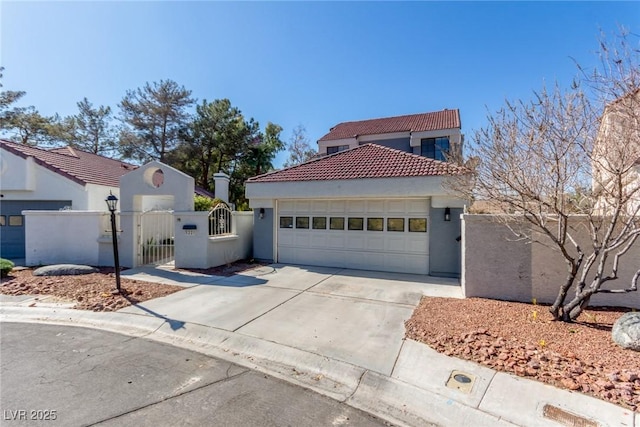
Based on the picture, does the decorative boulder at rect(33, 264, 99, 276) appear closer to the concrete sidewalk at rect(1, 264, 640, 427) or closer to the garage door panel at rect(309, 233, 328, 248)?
the concrete sidewalk at rect(1, 264, 640, 427)

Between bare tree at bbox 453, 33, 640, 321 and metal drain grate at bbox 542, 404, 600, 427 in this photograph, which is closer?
metal drain grate at bbox 542, 404, 600, 427

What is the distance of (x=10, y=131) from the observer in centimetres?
2520

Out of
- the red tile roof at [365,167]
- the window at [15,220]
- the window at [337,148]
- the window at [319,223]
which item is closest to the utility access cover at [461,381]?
the red tile roof at [365,167]

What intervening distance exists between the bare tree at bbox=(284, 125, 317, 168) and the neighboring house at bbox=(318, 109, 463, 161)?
355 centimetres

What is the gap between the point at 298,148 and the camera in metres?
31.3

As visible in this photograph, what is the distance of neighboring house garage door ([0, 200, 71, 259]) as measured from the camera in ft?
45.5

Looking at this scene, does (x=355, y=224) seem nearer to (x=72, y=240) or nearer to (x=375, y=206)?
(x=375, y=206)

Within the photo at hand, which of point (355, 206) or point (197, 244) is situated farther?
point (355, 206)

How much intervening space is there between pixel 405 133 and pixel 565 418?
2379 cm

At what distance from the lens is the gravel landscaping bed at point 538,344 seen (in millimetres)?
3543

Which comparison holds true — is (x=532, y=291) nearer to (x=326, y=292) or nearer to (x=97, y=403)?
(x=326, y=292)

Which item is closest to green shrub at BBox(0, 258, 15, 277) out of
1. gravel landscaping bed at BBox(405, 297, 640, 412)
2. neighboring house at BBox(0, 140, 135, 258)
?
neighboring house at BBox(0, 140, 135, 258)

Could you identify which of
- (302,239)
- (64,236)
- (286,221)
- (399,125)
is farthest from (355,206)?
(399,125)

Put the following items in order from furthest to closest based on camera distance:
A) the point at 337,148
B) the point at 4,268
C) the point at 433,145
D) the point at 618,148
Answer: the point at 337,148 < the point at 433,145 < the point at 4,268 < the point at 618,148
